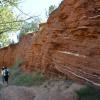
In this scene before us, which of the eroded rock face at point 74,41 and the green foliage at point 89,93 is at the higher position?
the eroded rock face at point 74,41

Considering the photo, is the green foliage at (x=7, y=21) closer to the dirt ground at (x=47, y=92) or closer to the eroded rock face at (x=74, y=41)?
the eroded rock face at (x=74, y=41)

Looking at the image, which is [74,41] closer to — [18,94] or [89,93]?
[89,93]

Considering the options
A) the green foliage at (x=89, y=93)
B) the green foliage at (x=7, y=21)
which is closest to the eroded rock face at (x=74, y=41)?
the green foliage at (x=89, y=93)

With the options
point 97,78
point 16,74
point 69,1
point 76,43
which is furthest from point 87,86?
point 16,74

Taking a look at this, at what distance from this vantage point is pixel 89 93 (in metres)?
13.6

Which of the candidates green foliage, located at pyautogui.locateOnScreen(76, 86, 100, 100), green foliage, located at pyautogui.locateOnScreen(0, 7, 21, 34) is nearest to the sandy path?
green foliage, located at pyautogui.locateOnScreen(0, 7, 21, 34)

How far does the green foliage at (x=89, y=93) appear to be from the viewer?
13055 millimetres

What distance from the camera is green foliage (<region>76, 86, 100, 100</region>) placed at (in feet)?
42.8

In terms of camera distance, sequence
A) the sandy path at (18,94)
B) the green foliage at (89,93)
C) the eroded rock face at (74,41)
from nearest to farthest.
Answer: the green foliage at (89,93), the eroded rock face at (74,41), the sandy path at (18,94)

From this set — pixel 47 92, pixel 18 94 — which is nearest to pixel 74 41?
pixel 47 92

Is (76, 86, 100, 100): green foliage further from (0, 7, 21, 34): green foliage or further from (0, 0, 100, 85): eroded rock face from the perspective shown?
(0, 7, 21, 34): green foliage

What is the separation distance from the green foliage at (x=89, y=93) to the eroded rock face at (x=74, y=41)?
0.55 meters

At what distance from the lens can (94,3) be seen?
15.5 meters

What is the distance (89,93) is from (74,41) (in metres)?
3.90
